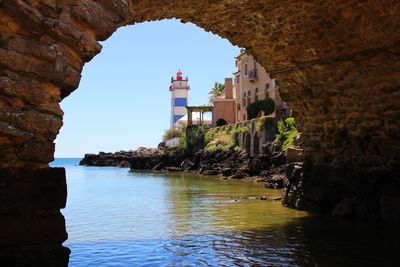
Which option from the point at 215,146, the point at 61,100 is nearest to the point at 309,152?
the point at 61,100

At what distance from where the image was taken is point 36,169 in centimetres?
573

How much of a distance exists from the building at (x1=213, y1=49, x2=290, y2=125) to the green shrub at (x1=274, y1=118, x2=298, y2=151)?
17.1ft

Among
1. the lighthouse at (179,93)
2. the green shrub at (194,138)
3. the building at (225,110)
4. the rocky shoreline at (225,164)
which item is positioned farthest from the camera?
the lighthouse at (179,93)

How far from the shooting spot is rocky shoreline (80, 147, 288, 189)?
30.0 meters

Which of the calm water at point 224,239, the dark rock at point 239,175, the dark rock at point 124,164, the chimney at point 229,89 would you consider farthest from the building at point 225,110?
the calm water at point 224,239

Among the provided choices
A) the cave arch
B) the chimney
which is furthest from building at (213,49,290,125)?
the cave arch

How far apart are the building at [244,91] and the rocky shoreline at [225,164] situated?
230 inches

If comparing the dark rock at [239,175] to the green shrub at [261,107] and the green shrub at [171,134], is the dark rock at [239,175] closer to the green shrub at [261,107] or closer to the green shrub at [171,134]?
the green shrub at [261,107]

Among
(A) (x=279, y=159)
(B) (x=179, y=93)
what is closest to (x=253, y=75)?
(A) (x=279, y=159)

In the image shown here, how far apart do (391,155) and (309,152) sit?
10.1 feet

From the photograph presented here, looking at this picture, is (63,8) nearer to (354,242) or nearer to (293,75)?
(354,242)

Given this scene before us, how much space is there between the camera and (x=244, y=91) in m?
52.6

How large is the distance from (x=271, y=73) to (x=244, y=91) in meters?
39.0

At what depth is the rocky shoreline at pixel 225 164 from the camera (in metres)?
30.0
